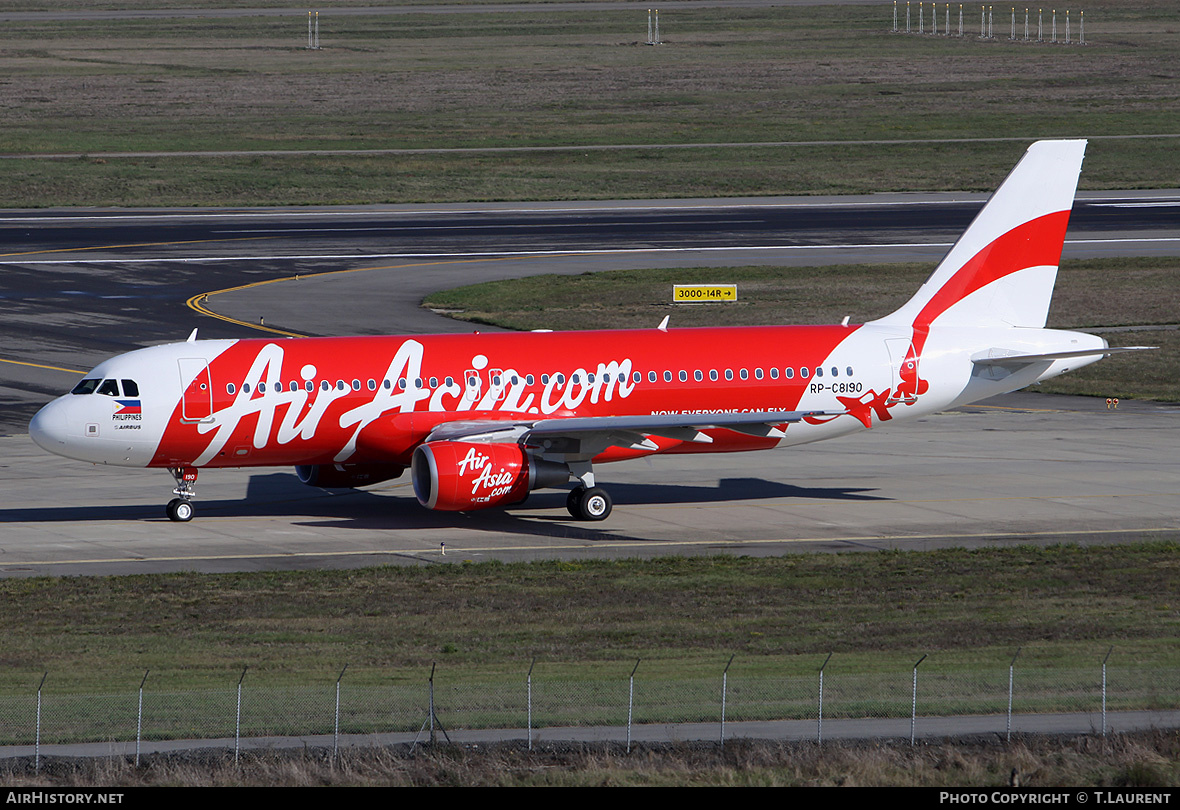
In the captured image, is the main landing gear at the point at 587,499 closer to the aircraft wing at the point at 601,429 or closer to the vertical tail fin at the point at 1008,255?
the aircraft wing at the point at 601,429

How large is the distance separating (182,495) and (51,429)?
3.85 m

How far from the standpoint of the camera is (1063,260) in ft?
279

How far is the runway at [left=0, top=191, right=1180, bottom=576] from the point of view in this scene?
126 ft

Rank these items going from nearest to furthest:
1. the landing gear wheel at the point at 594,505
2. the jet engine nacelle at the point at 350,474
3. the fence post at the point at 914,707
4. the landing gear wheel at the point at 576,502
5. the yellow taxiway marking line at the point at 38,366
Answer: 1. the fence post at the point at 914,707
2. the landing gear wheel at the point at 594,505
3. the landing gear wheel at the point at 576,502
4. the jet engine nacelle at the point at 350,474
5. the yellow taxiway marking line at the point at 38,366

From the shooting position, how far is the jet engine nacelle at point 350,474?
4169 cm

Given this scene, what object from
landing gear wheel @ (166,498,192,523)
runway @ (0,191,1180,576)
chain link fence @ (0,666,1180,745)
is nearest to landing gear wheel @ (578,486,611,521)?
runway @ (0,191,1180,576)

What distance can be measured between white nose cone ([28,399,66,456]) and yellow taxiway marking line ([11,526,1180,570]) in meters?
4.09

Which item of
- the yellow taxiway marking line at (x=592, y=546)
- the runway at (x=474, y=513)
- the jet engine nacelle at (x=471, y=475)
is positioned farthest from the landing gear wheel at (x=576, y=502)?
the yellow taxiway marking line at (x=592, y=546)

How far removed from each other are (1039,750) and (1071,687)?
3035 mm

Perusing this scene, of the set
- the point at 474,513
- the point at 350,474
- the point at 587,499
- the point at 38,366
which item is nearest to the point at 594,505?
the point at 587,499

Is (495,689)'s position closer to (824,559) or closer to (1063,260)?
(824,559)

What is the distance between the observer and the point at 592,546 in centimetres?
3803

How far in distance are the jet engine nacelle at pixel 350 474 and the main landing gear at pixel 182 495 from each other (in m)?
3.00

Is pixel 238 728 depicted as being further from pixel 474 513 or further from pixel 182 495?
pixel 474 513
